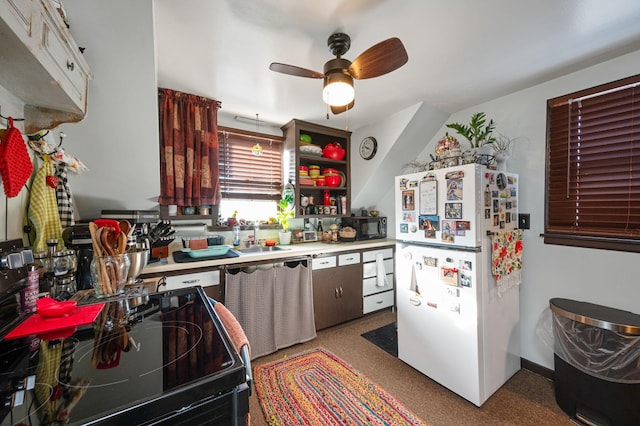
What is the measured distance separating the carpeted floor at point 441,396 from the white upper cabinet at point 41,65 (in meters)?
1.95

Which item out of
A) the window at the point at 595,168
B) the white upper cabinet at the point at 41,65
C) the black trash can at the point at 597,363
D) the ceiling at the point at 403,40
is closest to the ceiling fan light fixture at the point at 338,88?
the ceiling at the point at 403,40

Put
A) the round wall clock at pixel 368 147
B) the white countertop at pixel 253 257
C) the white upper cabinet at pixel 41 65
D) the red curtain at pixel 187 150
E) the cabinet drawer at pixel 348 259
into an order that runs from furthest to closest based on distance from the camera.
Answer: the round wall clock at pixel 368 147 → the cabinet drawer at pixel 348 259 → the red curtain at pixel 187 150 → the white countertop at pixel 253 257 → the white upper cabinet at pixel 41 65

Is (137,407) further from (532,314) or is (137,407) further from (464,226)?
(532,314)

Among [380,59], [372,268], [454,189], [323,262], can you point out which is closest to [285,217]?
[323,262]

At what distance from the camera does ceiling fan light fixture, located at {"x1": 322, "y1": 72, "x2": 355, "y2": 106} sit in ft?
4.94

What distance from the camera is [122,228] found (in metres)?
1.20

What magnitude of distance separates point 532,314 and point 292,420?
203 centimetres

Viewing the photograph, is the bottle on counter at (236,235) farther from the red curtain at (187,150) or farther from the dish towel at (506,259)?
the dish towel at (506,259)

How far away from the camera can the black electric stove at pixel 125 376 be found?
0.45 metres

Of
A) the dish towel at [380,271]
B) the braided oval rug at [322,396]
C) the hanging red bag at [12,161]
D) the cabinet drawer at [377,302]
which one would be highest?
the hanging red bag at [12,161]

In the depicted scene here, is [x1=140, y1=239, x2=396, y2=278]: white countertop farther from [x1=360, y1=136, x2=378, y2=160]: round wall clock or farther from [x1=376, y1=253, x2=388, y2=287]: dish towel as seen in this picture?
[x1=360, y1=136, x2=378, y2=160]: round wall clock

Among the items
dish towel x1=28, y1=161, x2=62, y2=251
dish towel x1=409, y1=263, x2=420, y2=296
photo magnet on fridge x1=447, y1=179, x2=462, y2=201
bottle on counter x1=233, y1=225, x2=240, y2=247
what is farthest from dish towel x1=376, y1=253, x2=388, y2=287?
dish towel x1=28, y1=161, x2=62, y2=251

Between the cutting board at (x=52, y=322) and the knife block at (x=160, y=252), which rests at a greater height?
the knife block at (x=160, y=252)

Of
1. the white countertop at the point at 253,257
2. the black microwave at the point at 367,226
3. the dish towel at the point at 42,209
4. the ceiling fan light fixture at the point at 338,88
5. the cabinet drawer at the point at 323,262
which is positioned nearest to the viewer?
the dish towel at the point at 42,209
